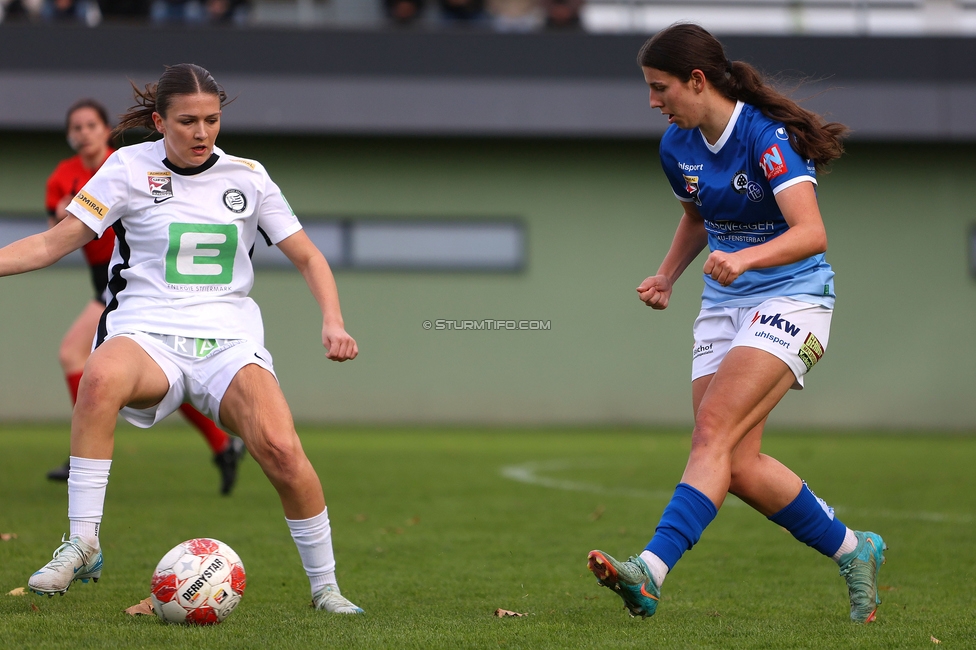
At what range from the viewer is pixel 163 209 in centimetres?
405

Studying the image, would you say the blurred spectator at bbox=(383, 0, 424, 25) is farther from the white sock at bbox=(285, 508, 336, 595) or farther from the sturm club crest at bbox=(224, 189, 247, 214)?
the white sock at bbox=(285, 508, 336, 595)

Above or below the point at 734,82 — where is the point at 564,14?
above

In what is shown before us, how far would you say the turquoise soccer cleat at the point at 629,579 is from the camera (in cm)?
332

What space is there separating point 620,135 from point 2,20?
8.07 m

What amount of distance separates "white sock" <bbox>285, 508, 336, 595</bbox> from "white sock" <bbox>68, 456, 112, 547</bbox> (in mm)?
642

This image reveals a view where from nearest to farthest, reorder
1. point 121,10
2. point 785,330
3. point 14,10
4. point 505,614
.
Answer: point 785,330 → point 505,614 → point 14,10 → point 121,10

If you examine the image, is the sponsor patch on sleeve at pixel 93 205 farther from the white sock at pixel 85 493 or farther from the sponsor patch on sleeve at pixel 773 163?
the sponsor patch on sleeve at pixel 773 163

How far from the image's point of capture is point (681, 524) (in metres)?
3.59

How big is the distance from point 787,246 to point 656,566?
1057 mm

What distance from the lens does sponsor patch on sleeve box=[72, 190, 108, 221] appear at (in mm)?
4008

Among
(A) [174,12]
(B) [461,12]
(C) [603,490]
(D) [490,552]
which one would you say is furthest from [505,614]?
(A) [174,12]

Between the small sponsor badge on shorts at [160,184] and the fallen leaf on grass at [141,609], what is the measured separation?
1.40 metres

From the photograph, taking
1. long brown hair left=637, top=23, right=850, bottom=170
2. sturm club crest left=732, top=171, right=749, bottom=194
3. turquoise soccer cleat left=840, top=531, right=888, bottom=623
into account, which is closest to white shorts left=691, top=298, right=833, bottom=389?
sturm club crest left=732, top=171, right=749, bottom=194

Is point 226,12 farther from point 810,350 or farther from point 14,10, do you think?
point 810,350
